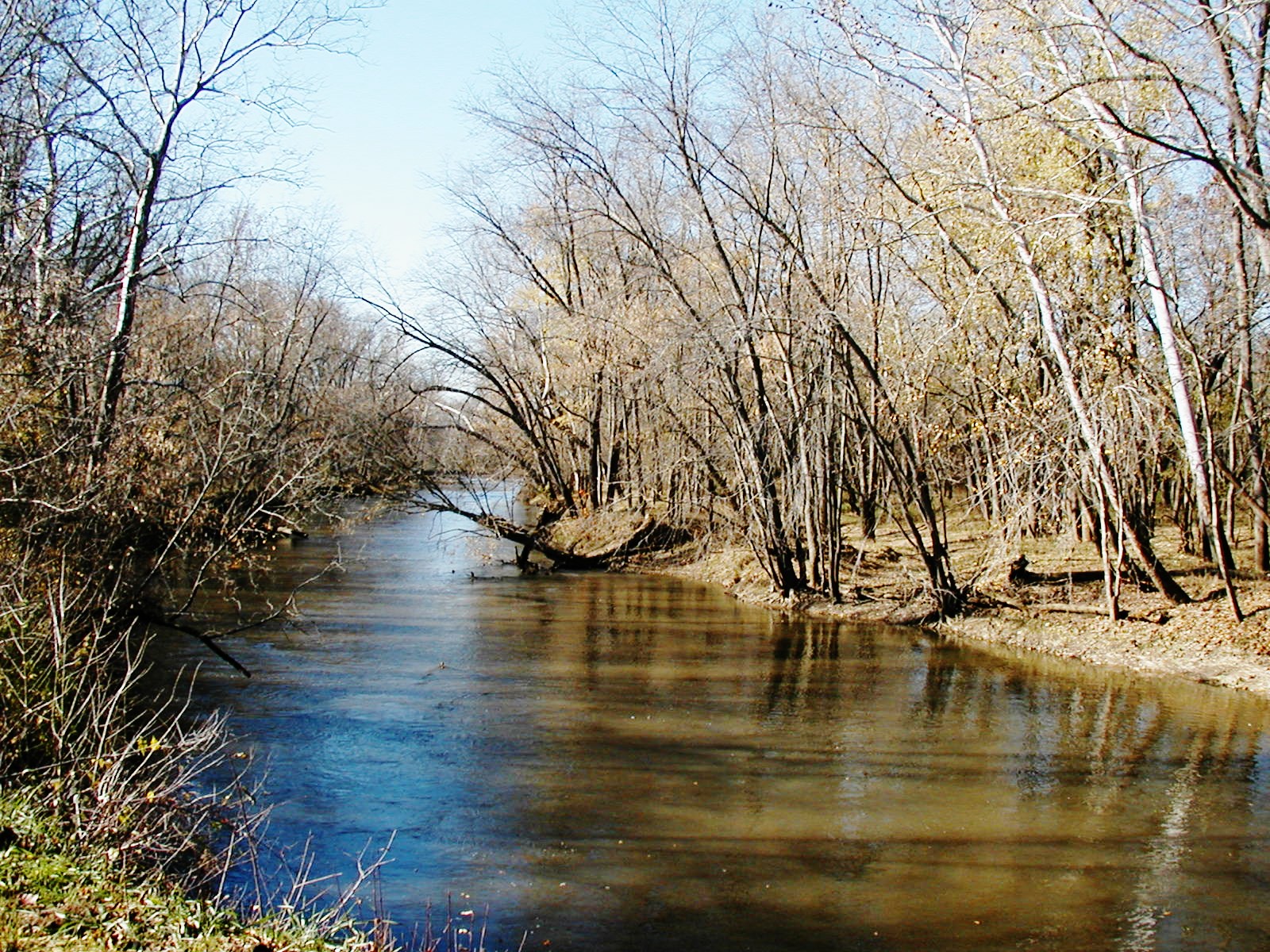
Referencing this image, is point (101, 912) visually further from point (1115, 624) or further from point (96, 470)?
point (1115, 624)

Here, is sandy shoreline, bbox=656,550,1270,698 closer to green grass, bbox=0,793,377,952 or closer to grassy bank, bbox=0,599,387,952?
grassy bank, bbox=0,599,387,952

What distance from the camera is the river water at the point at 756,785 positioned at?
293 inches

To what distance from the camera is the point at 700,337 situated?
19.0m

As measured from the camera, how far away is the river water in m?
7.44

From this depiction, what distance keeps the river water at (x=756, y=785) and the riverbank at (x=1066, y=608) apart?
2.70ft

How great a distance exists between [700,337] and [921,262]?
499cm

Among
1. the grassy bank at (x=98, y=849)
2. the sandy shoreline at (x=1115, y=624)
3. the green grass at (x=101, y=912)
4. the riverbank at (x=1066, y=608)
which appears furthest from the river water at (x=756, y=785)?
the green grass at (x=101, y=912)

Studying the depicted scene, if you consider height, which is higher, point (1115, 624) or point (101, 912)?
point (1115, 624)

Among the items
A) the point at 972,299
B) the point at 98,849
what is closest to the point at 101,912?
the point at 98,849

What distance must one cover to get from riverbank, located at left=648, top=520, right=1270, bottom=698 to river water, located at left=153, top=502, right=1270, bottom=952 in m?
0.82

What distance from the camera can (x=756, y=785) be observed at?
33.3 feet

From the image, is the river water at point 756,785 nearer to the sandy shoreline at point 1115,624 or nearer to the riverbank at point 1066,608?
the sandy shoreline at point 1115,624

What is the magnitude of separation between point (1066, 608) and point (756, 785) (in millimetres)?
9676

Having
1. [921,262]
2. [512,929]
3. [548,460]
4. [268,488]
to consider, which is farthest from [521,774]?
[548,460]
